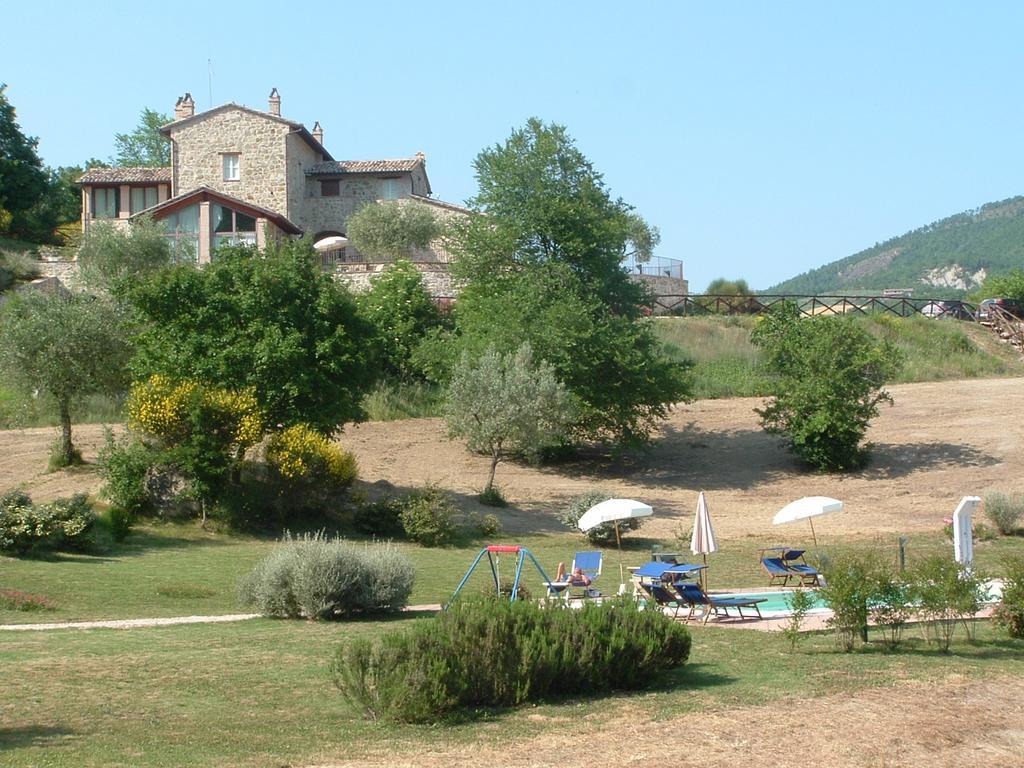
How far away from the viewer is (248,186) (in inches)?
2315

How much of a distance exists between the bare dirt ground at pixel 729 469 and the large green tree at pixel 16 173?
2963 cm

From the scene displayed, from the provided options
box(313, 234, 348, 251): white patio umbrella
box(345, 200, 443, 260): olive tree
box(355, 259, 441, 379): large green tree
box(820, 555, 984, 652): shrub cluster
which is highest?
box(345, 200, 443, 260): olive tree

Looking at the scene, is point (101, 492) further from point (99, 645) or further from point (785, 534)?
point (785, 534)

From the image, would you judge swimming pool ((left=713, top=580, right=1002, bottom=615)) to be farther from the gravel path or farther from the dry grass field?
the dry grass field

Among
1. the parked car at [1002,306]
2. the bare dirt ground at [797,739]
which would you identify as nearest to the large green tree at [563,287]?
the bare dirt ground at [797,739]

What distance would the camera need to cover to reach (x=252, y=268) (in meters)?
31.1

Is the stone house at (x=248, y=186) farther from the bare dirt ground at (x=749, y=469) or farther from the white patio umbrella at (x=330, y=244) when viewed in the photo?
the bare dirt ground at (x=749, y=469)

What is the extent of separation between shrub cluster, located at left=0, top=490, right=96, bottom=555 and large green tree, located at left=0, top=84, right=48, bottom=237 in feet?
141

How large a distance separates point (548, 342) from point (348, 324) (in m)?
→ 7.49

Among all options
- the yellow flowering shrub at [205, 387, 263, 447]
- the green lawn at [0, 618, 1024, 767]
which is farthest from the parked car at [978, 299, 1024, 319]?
the green lawn at [0, 618, 1024, 767]

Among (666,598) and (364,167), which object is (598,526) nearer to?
(666,598)

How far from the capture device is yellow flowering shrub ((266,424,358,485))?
2794cm

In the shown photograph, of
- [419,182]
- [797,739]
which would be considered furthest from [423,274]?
[797,739]

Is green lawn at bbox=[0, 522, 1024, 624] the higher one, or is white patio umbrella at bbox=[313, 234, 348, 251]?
white patio umbrella at bbox=[313, 234, 348, 251]
